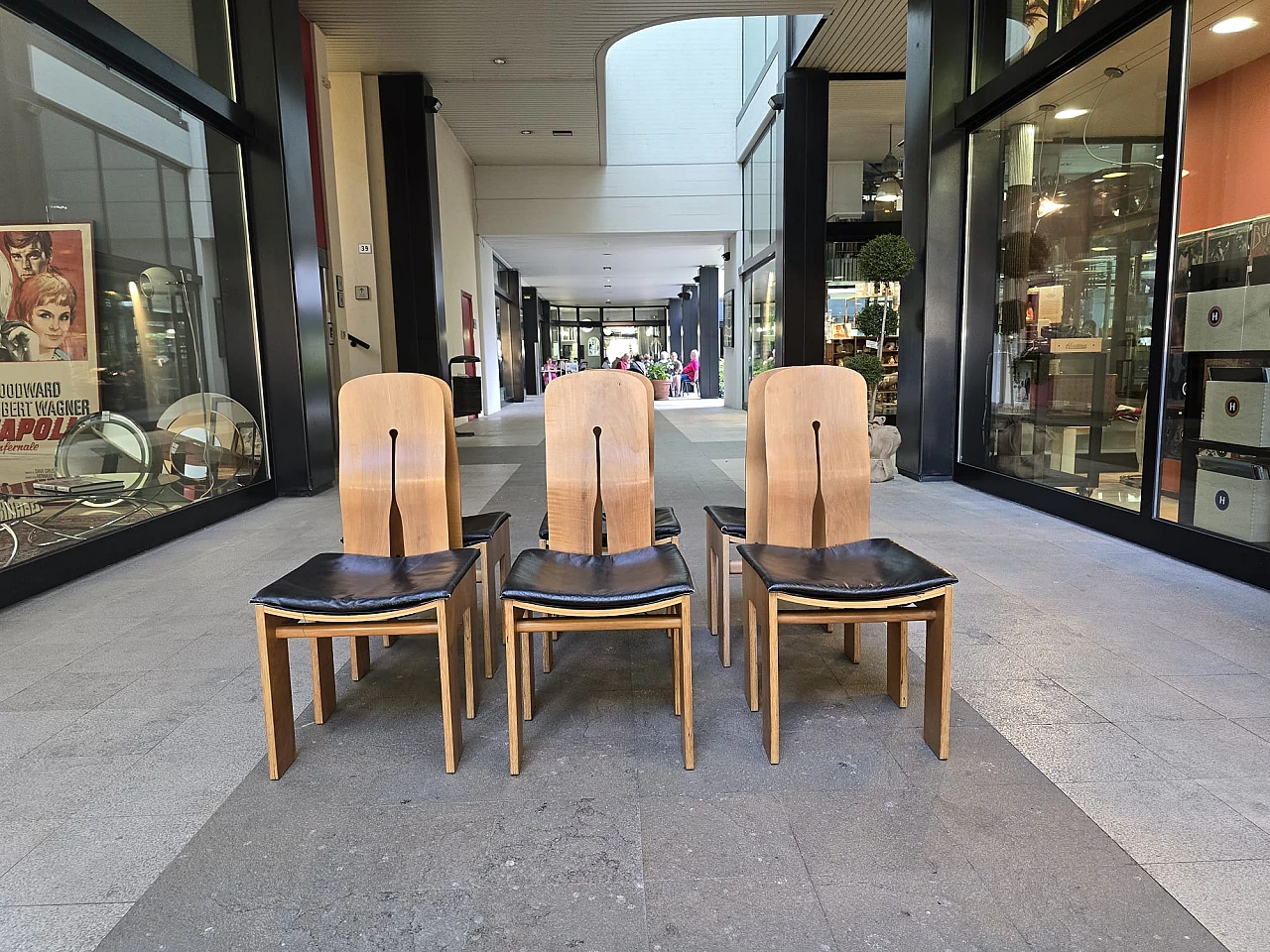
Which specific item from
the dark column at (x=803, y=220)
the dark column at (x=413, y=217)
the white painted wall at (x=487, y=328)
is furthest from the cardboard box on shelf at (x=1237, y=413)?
the white painted wall at (x=487, y=328)

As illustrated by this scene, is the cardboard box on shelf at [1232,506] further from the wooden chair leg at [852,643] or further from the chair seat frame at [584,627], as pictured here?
the chair seat frame at [584,627]

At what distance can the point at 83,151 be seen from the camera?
159 inches

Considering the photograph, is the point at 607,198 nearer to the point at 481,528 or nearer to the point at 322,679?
the point at 481,528

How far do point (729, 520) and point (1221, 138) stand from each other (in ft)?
11.0

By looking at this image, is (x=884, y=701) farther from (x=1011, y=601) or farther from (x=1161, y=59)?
(x=1161, y=59)

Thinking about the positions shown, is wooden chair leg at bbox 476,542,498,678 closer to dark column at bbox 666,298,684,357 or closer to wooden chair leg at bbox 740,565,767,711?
wooden chair leg at bbox 740,565,767,711

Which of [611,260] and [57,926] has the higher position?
[611,260]

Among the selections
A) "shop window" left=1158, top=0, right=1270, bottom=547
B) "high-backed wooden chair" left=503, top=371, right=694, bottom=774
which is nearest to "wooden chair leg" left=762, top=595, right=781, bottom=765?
"high-backed wooden chair" left=503, top=371, right=694, bottom=774

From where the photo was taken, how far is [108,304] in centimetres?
420

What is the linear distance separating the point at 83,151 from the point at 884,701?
15.4 ft

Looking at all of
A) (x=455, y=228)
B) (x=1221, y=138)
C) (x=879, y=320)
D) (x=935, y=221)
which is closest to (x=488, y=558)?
(x=1221, y=138)

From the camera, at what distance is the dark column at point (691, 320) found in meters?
25.2

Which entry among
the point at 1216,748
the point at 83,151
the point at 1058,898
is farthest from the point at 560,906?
the point at 83,151

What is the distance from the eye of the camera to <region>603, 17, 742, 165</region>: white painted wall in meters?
13.2
